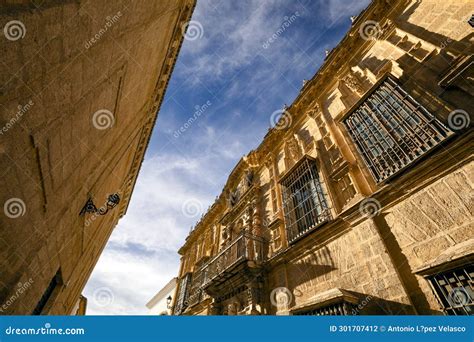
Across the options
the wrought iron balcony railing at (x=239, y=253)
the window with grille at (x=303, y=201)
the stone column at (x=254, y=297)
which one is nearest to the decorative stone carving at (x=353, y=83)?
the window with grille at (x=303, y=201)

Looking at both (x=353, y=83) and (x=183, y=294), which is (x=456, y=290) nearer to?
(x=353, y=83)

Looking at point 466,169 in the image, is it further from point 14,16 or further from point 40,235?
point 40,235

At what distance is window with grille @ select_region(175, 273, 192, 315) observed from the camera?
13.1 metres

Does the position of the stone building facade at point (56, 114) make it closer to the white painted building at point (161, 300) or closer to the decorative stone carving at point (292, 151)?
the decorative stone carving at point (292, 151)

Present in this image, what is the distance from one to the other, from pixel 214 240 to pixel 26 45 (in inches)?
490

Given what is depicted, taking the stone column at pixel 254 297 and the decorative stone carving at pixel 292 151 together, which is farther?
the decorative stone carving at pixel 292 151

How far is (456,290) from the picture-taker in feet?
11.1

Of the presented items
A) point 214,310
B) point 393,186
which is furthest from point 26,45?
point 214,310

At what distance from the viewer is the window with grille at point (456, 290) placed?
3238 millimetres

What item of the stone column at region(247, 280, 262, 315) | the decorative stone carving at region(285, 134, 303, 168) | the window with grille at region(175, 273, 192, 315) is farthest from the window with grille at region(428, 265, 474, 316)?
the window with grille at region(175, 273, 192, 315)

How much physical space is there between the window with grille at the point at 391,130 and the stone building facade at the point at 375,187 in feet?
0.09

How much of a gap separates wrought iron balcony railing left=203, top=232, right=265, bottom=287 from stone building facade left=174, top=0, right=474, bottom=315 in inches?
2.0

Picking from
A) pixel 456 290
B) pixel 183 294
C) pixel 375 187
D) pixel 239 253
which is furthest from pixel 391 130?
pixel 183 294

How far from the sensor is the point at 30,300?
507cm
